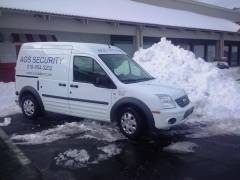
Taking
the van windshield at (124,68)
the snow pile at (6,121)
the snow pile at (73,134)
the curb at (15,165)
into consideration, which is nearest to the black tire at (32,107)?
the snow pile at (6,121)

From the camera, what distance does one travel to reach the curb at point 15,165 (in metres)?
5.47

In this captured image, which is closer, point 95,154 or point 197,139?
point 95,154

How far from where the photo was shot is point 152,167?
19.3 feet

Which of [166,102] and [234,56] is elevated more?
[234,56]

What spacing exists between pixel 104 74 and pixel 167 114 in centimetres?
172

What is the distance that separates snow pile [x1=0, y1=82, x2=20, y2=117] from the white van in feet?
3.57

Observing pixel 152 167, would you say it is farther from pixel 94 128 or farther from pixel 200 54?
pixel 200 54

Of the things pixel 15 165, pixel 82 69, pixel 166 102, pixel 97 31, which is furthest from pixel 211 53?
pixel 15 165

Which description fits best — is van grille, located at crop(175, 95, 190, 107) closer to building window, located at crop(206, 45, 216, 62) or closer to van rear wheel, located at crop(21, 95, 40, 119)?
van rear wheel, located at crop(21, 95, 40, 119)

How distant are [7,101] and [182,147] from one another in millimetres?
7074

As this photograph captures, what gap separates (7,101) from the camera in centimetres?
1191

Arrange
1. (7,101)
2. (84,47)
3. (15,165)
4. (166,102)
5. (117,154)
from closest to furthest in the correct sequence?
1. (15,165)
2. (117,154)
3. (166,102)
4. (84,47)
5. (7,101)

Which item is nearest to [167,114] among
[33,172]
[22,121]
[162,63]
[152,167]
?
[152,167]

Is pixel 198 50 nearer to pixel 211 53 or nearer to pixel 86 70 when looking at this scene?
pixel 211 53
